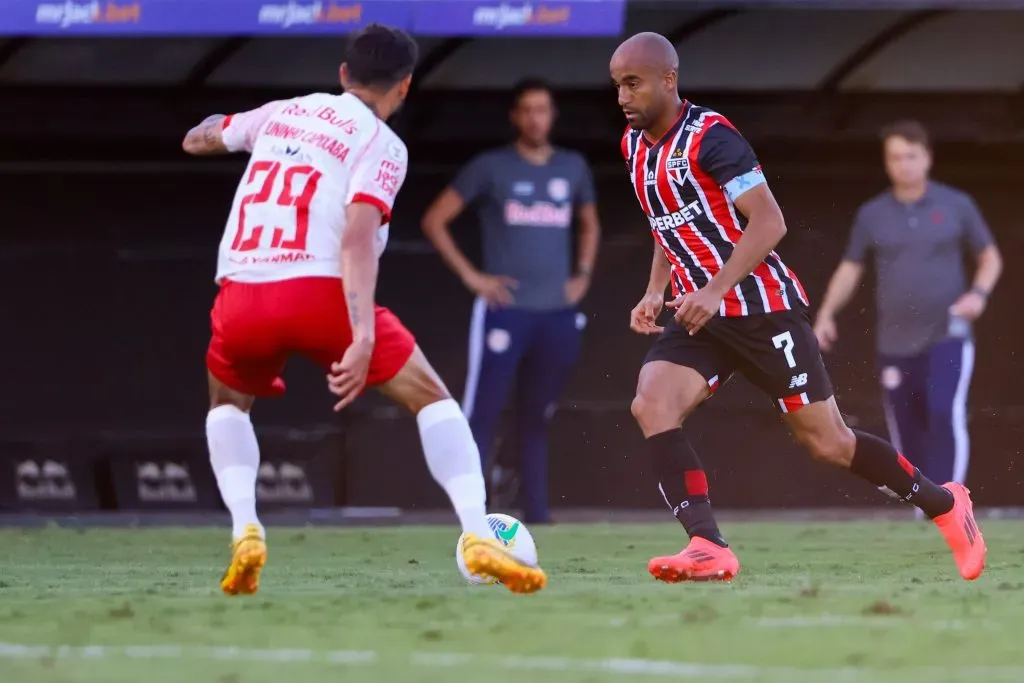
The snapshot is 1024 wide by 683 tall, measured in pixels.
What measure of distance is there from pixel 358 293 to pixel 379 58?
80 centimetres

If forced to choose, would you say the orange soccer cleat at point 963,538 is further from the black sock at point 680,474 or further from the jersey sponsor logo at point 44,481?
the jersey sponsor logo at point 44,481

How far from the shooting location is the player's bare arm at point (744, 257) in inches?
242

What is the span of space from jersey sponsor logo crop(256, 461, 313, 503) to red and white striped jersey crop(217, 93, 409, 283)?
19.8 ft

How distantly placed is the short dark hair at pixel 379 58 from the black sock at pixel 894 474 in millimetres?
1961

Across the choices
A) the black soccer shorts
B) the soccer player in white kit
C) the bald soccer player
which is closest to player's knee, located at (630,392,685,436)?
the bald soccer player

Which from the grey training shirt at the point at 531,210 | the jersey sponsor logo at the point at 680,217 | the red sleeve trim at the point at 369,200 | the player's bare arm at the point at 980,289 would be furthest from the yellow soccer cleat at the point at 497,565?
the player's bare arm at the point at 980,289

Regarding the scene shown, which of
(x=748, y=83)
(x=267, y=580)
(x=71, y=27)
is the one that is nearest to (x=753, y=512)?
(x=748, y=83)

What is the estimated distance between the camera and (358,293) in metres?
5.60

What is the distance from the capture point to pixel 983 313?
42.0ft

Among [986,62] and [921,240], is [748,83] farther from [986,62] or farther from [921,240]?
[921,240]

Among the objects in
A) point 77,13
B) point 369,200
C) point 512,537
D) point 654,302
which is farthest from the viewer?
point 77,13

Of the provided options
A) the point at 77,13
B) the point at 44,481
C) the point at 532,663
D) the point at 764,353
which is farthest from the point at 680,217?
the point at 44,481

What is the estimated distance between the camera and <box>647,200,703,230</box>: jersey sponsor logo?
6.41 metres

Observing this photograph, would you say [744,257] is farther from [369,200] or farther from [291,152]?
[291,152]
